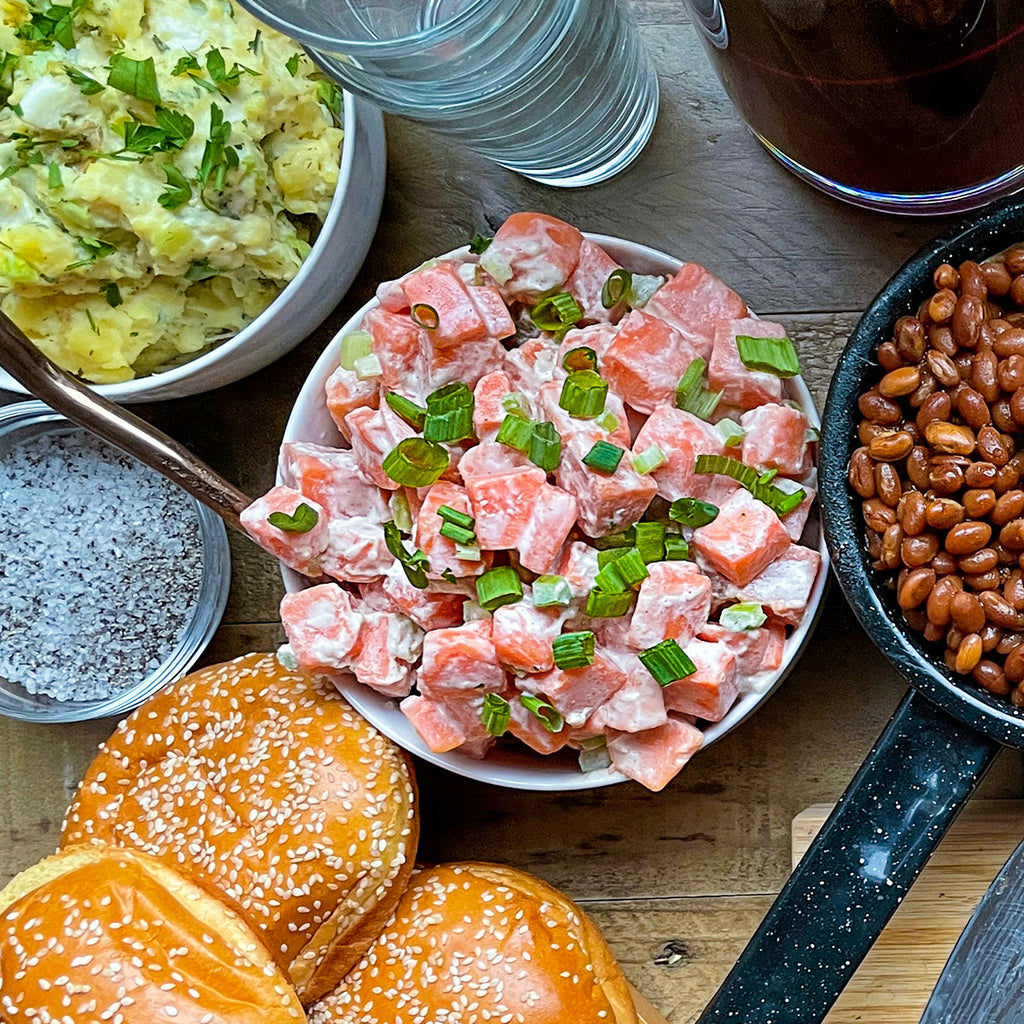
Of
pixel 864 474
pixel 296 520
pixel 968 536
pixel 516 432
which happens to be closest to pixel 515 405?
pixel 516 432

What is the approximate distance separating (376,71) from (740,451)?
54 cm

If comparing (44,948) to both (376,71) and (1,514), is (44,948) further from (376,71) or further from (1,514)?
(376,71)

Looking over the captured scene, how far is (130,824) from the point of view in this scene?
1.51 meters

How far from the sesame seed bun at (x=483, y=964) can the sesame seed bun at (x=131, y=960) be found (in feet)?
0.34

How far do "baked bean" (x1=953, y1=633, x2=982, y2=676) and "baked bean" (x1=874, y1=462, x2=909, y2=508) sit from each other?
0.48 feet

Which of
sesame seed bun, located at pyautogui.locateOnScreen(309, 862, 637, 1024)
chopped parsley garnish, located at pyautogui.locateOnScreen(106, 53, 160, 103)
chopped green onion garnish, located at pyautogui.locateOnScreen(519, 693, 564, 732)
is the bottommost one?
sesame seed bun, located at pyautogui.locateOnScreen(309, 862, 637, 1024)

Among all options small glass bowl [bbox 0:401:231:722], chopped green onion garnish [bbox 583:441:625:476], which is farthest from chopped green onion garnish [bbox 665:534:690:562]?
small glass bowl [bbox 0:401:231:722]

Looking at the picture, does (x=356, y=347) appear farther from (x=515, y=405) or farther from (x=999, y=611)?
(x=999, y=611)

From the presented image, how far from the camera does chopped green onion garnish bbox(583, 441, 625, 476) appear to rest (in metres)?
1.29

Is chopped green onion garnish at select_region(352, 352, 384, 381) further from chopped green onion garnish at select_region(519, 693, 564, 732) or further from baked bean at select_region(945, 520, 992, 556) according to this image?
baked bean at select_region(945, 520, 992, 556)

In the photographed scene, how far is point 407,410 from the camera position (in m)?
1.38

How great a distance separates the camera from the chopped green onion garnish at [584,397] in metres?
1.33

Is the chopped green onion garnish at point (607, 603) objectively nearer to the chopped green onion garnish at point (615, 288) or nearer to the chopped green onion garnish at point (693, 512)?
the chopped green onion garnish at point (693, 512)

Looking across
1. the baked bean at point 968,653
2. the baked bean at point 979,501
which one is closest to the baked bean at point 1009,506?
the baked bean at point 979,501
